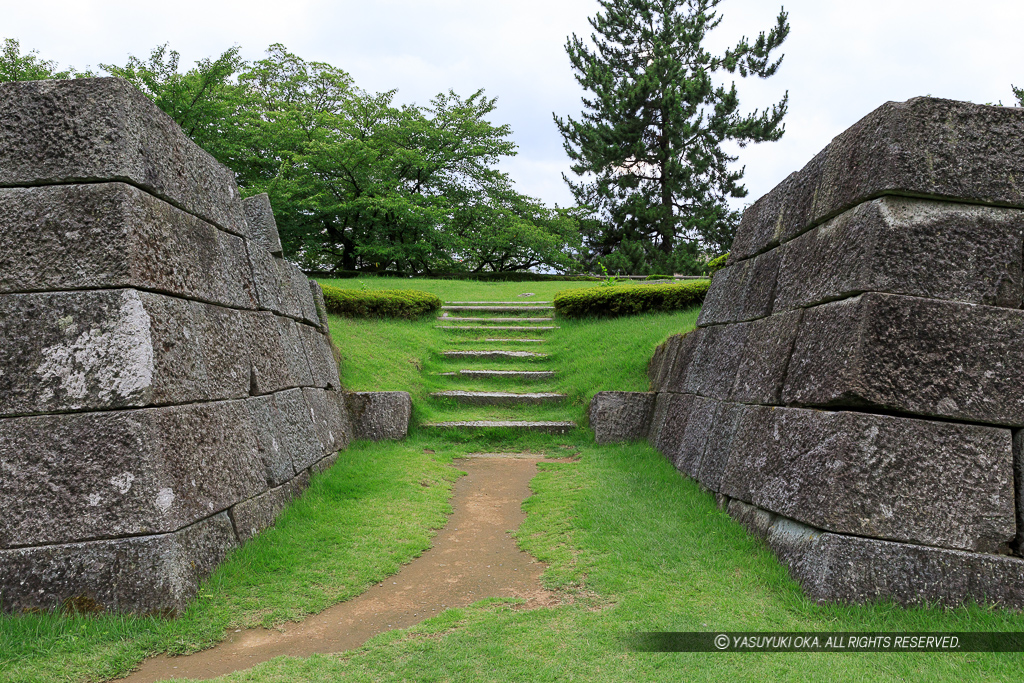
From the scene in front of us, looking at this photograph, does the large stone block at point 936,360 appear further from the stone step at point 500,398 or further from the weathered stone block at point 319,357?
the stone step at point 500,398

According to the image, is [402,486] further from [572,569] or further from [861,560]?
[861,560]

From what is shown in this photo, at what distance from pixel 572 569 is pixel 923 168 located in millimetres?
3096

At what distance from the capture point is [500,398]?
8305 millimetres

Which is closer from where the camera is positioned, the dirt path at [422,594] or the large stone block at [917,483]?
the dirt path at [422,594]

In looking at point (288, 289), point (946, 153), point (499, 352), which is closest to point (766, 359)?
point (946, 153)

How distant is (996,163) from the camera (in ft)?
10.5

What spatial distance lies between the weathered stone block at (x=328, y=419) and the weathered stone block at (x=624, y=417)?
3033 millimetres

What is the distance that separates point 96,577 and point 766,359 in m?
4.28

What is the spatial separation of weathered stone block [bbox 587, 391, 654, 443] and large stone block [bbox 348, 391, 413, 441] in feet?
8.19

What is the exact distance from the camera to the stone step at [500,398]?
822 cm

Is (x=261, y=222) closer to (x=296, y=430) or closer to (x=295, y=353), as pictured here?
(x=295, y=353)

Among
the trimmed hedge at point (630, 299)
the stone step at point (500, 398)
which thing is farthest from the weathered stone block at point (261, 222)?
the trimmed hedge at point (630, 299)

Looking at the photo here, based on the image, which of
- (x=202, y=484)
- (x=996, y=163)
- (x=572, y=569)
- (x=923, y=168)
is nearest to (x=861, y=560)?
(x=572, y=569)

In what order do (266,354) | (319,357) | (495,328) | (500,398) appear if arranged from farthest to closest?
(495,328), (500,398), (319,357), (266,354)
